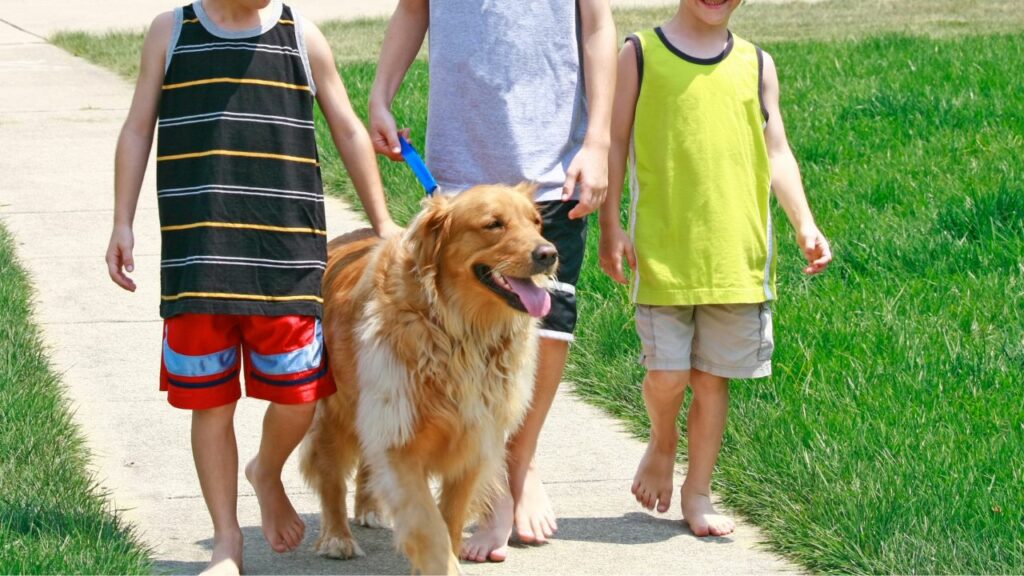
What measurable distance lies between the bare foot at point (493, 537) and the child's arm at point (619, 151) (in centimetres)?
90

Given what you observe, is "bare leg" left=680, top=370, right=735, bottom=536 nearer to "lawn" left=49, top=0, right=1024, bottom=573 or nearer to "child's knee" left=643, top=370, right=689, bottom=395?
"child's knee" left=643, top=370, right=689, bottom=395

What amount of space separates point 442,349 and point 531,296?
1.06 ft

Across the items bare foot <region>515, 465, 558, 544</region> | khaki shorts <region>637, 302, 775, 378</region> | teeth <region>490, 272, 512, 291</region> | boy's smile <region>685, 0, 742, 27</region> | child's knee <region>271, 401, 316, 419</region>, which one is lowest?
bare foot <region>515, 465, 558, 544</region>

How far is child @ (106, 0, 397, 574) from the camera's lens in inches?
167

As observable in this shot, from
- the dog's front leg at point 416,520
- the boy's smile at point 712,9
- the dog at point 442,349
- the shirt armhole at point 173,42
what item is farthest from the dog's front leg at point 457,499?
the boy's smile at point 712,9

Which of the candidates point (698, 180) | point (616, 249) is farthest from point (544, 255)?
point (698, 180)

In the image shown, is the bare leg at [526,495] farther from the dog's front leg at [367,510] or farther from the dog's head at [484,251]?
the dog's head at [484,251]

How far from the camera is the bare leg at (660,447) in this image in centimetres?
493

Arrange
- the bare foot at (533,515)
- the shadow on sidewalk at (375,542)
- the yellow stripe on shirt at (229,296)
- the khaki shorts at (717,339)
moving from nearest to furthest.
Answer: the yellow stripe on shirt at (229,296)
the shadow on sidewalk at (375,542)
the bare foot at (533,515)
the khaki shorts at (717,339)

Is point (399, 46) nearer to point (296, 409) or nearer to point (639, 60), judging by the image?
point (639, 60)

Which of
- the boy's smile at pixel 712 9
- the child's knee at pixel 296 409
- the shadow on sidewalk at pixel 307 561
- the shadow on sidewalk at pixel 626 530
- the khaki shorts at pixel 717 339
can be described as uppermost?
the boy's smile at pixel 712 9

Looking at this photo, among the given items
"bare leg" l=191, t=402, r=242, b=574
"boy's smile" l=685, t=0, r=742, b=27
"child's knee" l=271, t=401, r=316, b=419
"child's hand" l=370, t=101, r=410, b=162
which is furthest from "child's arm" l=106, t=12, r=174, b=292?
"boy's smile" l=685, t=0, r=742, b=27

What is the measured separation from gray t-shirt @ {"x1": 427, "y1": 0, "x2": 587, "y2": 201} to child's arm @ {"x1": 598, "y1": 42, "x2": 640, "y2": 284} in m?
0.21

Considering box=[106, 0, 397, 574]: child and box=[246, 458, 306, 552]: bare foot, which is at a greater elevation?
box=[106, 0, 397, 574]: child
